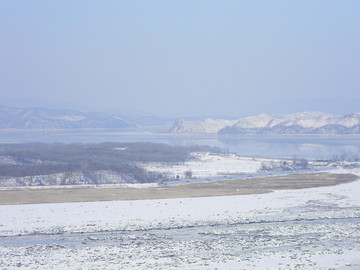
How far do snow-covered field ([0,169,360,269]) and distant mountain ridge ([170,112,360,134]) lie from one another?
69283 mm

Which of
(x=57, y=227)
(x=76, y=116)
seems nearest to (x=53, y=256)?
(x=57, y=227)

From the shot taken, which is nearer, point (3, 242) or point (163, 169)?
point (3, 242)

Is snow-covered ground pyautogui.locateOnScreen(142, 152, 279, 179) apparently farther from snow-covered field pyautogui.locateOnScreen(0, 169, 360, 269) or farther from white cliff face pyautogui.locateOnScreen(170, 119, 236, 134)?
white cliff face pyautogui.locateOnScreen(170, 119, 236, 134)

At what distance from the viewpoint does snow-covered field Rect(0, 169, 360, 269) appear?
12766mm

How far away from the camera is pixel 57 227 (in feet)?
55.2

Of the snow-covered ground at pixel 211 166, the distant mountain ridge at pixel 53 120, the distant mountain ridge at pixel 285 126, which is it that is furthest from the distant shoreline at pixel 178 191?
the distant mountain ridge at pixel 53 120

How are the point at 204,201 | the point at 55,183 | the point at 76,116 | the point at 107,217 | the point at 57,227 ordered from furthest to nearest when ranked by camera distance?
the point at 76,116 → the point at 55,183 → the point at 204,201 → the point at 107,217 → the point at 57,227

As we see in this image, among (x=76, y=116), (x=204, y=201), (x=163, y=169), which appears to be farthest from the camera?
(x=76, y=116)

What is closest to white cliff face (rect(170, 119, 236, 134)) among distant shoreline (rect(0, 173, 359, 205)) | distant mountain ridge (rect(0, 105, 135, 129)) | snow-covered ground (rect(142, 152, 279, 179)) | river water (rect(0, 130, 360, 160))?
river water (rect(0, 130, 360, 160))

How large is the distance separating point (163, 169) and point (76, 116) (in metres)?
108

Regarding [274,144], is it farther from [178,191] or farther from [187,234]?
[187,234]

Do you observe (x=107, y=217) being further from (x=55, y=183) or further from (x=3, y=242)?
(x=55, y=183)

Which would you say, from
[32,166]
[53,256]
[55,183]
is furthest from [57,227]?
[32,166]

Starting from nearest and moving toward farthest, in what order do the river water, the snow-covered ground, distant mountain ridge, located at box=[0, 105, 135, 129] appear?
1. the snow-covered ground
2. the river water
3. distant mountain ridge, located at box=[0, 105, 135, 129]
